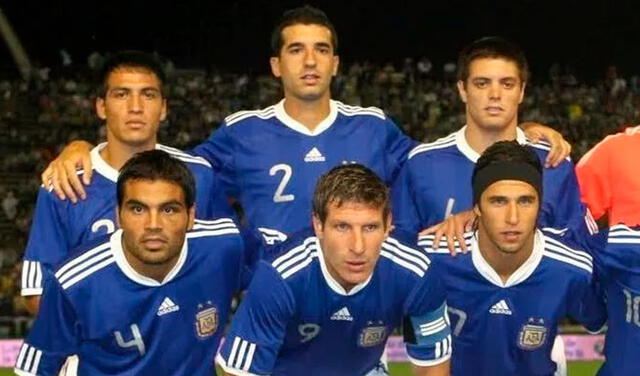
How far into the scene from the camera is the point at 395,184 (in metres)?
4.66

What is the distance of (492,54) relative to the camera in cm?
438

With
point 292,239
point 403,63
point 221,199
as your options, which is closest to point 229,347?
point 292,239

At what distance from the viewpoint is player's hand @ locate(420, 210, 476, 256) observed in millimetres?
4117

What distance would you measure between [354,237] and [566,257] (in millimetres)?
969

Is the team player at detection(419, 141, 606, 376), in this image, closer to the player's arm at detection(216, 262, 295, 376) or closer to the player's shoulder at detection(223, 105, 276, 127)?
the player's arm at detection(216, 262, 295, 376)

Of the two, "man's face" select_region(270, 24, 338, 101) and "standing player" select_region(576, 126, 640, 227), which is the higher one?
"man's face" select_region(270, 24, 338, 101)

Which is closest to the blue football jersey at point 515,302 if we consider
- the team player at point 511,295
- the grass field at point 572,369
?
the team player at point 511,295

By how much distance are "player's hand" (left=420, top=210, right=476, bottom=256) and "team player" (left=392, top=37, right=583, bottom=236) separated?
29 cm

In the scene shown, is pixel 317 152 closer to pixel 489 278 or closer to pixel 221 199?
Result: pixel 221 199

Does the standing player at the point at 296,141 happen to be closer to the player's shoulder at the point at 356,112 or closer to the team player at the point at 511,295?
the player's shoulder at the point at 356,112

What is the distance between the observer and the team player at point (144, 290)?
12.2 feet

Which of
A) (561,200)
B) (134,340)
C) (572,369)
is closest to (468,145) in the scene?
(561,200)

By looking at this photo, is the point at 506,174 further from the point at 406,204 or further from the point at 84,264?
the point at 84,264

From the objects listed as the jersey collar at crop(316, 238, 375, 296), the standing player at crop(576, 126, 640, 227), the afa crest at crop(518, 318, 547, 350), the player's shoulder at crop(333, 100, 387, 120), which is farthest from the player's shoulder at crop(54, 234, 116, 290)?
the standing player at crop(576, 126, 640, 227)
